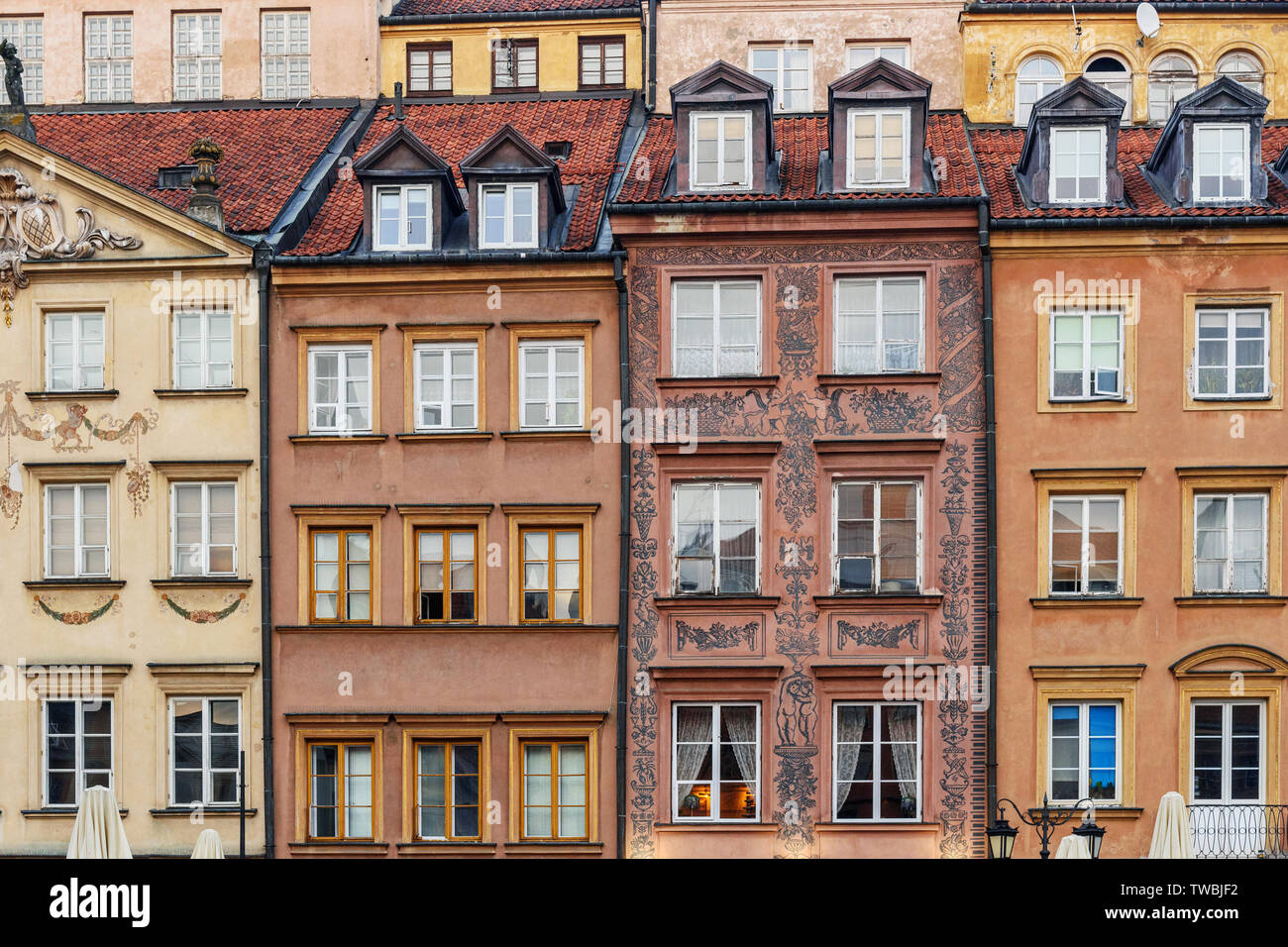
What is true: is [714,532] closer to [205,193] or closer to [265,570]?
[265,570]

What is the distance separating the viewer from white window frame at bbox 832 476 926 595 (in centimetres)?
2491

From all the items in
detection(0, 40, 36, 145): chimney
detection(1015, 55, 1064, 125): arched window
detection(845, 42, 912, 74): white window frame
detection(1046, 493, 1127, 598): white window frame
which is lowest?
Result: detection(1046, 493, 1127, 598): white window frame

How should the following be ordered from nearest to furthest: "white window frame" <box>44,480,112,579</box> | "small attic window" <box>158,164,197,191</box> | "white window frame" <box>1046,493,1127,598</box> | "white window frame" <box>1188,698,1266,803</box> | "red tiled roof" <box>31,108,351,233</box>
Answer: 1. "white window frame" <box>1188,698,1266,803</box>
2. "white window frame" <box>1046,493,1127,598</box>
3. "white window frame" <box>44,480,112,579</box>
4. "red tiled roof" <box>31,108,351,233</box>
5. "small attic window" <box>158,164,197,191</box>

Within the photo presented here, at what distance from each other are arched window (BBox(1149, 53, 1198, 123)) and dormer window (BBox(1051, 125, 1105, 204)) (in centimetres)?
501

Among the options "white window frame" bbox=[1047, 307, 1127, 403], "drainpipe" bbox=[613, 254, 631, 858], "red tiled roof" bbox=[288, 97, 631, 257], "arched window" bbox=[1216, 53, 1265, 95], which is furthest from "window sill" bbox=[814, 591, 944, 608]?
"arched window" bbox=[1216, 53, 1265, 95]

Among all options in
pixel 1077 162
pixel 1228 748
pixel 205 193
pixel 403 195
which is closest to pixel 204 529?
pixel 205 193

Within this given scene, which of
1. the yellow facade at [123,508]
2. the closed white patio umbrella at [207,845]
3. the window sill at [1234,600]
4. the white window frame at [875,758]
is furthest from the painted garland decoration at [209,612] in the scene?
the window sill at [1234,600]

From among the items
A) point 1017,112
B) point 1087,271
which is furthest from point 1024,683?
point 1017,112

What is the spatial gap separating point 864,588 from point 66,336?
41.7 feet

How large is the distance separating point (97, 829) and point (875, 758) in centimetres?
1069

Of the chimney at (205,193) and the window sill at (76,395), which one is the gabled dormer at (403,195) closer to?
the chimney at (205,193)

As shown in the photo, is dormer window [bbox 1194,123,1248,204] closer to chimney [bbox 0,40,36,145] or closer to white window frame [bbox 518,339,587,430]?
white window frame [bbox 518,339,587,430]

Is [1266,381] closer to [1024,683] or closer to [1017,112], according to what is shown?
[1024,683]

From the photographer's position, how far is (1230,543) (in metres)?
24.8
